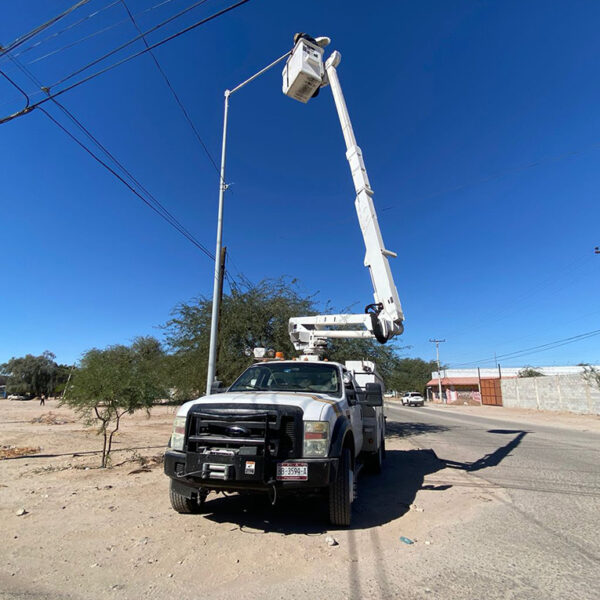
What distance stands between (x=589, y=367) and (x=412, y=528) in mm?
33681

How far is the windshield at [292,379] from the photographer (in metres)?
5.43

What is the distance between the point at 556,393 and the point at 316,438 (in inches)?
1409

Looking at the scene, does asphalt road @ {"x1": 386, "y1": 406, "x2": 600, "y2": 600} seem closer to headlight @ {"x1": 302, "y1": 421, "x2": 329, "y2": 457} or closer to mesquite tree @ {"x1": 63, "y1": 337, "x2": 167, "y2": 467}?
headlight @ {"x1": 302, "y1": 421, "x2": 329, "y2": 457}

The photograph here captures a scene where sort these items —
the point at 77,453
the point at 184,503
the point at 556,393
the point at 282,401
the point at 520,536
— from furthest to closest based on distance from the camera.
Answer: the point at 556,393 → the point at 77,453 → the point at 184,503 → the point at 282,401 → the point at 520,536

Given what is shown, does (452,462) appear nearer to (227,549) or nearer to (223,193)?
(227,549)

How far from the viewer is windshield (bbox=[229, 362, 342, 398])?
214 inches

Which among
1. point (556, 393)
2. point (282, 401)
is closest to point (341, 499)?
point (282, 401)

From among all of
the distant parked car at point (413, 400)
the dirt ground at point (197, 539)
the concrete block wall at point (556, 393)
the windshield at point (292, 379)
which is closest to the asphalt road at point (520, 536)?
the dirt ground at point (197, 539)

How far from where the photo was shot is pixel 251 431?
386 centimetres

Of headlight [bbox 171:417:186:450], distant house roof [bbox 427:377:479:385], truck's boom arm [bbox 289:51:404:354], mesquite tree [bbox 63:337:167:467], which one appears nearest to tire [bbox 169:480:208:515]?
headlight [bbox 171:417:186:450]

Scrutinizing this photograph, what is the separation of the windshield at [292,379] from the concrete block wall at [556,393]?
30104 millimetres

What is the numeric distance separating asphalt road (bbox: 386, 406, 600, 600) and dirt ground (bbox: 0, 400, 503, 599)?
0.62 feet

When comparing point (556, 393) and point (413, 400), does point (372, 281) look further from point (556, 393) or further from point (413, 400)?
point (413, 400)

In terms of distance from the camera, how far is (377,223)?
7727mm
